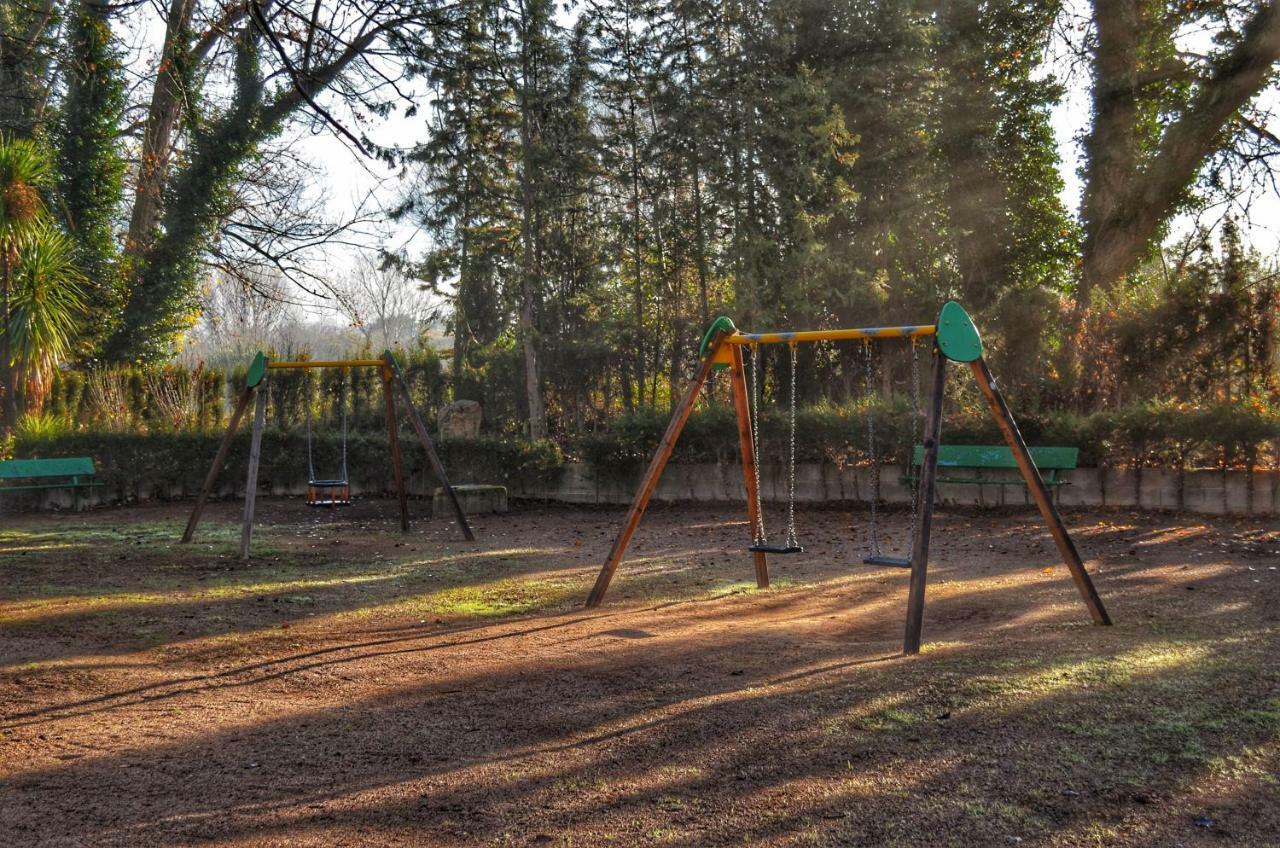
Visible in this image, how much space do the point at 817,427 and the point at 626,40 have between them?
6837 mm

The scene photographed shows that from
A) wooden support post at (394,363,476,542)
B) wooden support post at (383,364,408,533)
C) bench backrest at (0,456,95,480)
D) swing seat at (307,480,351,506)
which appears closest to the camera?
swing seat at (307,480,351,506)

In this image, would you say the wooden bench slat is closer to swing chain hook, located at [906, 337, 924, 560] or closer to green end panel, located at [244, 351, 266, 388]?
green end panel, located at [244, 351, 266, 388]

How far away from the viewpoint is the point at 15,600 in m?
7.52

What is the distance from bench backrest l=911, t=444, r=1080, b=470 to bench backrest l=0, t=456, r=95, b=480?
10590 millimetres

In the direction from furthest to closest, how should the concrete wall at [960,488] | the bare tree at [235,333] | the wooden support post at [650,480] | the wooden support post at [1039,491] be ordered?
the bare tree at [235,333] → the concrete wall at [960,488] → the wooden support post at [650,480] → the wooden support post at [1039,491]

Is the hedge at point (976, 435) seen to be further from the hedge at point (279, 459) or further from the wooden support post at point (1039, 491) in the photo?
the wooden support post at point (1039, 491)

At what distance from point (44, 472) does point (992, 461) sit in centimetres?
1183

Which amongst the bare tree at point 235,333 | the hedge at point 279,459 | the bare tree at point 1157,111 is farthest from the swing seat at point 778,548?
the bare tree at point 235,333

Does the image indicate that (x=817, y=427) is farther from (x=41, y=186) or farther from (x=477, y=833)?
(x=41, y=186)

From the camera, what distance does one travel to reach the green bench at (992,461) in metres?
11.6

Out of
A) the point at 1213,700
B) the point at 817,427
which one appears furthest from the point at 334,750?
the point at 817,427

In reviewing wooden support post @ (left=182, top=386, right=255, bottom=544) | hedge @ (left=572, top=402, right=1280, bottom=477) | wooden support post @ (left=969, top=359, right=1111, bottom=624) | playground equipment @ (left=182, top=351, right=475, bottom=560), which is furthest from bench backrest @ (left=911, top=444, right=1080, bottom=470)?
wooden support post @ (left=182, top=386, right=255, bottom=544)

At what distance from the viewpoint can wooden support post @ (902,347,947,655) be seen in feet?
18.3

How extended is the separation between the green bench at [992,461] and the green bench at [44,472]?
10567mm
